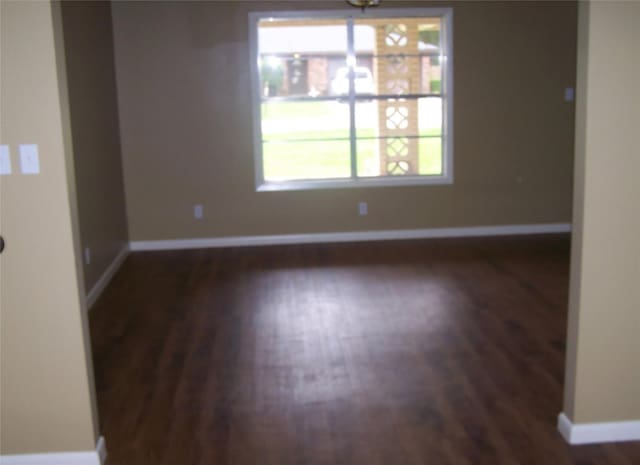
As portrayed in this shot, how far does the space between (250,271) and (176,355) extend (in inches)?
73.5

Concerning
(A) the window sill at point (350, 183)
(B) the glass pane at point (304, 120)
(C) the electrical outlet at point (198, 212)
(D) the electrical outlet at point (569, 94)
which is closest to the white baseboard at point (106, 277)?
(C) the electrical outlet at point (198, 212)

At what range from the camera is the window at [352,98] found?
6.57 metres

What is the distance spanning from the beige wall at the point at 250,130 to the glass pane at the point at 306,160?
0.60 ft

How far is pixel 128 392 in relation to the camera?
363 centimetres

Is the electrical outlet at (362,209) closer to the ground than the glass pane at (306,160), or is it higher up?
closer to the ground

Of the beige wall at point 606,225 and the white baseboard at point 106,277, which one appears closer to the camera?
the beige wall at point 606,225

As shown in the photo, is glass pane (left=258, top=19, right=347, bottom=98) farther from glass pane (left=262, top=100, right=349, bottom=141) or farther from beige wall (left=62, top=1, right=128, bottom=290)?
beige wall (left=62, top=1, right=128, bottom=290)

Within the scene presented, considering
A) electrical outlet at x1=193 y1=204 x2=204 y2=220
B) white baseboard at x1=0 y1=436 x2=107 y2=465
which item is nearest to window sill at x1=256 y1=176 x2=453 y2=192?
electrical outlet at x1=193 y1=204 x2=204 y2=220

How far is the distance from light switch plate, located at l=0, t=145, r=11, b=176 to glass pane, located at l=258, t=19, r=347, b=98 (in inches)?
163

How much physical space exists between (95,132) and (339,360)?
2780 millimetres

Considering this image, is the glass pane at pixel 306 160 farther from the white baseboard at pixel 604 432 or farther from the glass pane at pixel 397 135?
the white baseboard at pixel 604 432

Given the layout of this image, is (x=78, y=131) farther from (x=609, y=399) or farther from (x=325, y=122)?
(x=609, y=399)

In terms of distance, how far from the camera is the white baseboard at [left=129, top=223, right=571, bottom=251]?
6773 millimetres

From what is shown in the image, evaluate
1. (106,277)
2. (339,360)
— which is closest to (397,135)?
(106,277)
